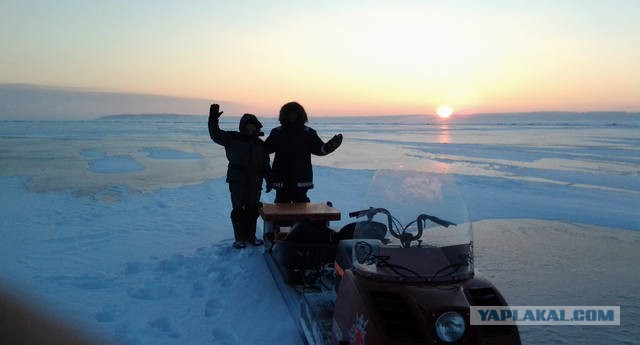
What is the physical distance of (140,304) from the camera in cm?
399

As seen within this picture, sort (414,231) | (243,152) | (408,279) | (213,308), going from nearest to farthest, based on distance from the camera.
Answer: (408,279) < (414,231) < (213,308) < (243,152)

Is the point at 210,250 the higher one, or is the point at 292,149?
the point at 292,149

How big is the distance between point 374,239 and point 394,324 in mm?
650

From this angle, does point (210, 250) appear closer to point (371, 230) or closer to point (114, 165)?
point (371, 230)

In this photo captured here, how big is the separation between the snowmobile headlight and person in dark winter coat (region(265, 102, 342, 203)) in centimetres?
333

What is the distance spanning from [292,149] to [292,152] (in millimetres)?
35

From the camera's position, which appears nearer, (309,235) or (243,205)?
(309,235)

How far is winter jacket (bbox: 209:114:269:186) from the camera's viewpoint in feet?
18.1

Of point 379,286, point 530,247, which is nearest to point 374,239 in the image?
point 379,286

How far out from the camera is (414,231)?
9.00 ft

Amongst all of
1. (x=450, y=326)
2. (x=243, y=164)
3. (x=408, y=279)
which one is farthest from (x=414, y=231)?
(x=243, y=164)

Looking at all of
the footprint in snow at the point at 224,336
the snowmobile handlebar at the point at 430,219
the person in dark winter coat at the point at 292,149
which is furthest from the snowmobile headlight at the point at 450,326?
the person in dark winter coat at the point at 292,149

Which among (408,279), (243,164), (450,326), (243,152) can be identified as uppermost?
(243,152)

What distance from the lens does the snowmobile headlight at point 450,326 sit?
2184mm
